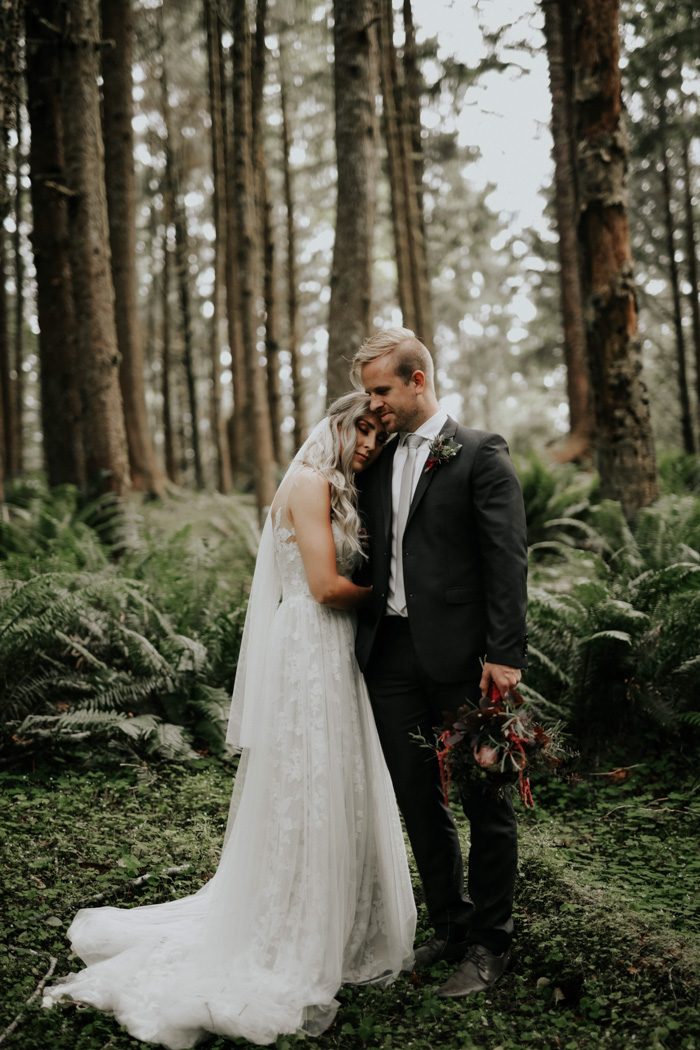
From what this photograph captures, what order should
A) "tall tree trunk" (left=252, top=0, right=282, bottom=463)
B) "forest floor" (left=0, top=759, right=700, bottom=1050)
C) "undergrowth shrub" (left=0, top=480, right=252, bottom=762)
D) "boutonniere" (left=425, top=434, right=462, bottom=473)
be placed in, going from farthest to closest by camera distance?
"tall tree trunk" (left=252, top=0, right=282, bottom=463) < "undergrowth shrub" (left=0, top=480, right=252, bottom=762) < "boutonniere" (left=425, top=434, right=462, bottom=473) < "forest floor" (left=0, top=759, right=700, bottom=1050)

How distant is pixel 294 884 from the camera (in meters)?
4.00

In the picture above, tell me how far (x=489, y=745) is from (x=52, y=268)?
11066mm

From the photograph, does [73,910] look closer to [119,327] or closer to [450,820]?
[450,820]

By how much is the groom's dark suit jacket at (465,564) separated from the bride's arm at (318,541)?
0.19 meters

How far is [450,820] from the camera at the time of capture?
4.19m

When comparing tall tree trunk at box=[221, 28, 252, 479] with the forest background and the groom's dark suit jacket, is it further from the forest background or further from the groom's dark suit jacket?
the groom's dark suit jacket

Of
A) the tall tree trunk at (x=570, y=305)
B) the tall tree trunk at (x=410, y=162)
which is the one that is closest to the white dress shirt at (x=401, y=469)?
the tall tree trunk at (x=410, y=162)

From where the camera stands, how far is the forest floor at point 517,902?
3564 mm

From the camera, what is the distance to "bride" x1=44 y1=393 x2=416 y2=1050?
388 centimetres

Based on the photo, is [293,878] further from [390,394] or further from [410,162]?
[410,162]

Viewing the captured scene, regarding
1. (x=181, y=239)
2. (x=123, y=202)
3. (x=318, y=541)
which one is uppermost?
(x=181, y=239)

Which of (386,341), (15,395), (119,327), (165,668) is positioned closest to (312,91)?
(119,327)

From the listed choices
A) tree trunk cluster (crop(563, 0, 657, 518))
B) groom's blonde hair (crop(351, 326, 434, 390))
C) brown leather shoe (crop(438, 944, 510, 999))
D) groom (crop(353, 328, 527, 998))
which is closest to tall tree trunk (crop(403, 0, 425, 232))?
tree trunk cluster (crop(563, 0, 657, 518))

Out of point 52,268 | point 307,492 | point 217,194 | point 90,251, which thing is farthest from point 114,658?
point 217,194
